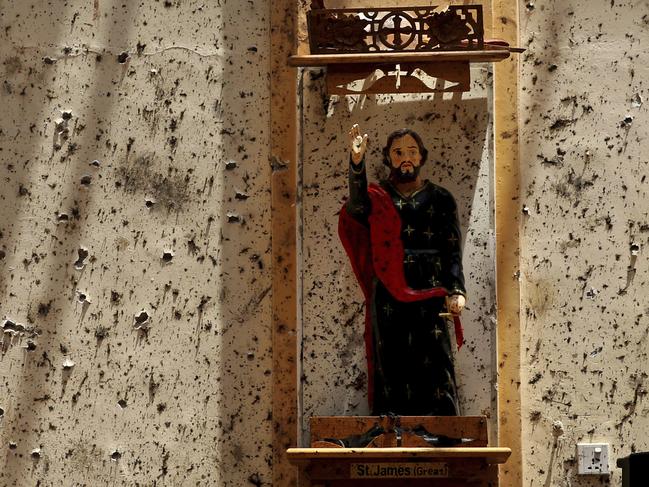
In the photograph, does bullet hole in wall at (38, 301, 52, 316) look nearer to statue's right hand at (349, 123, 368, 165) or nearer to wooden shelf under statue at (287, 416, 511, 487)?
wooden shelf under statue at (287, 416, 511, 487)

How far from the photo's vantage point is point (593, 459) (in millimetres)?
4973

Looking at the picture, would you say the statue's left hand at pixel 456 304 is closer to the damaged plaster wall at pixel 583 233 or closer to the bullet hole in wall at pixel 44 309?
the damaged plaster wall at pixel 583 233

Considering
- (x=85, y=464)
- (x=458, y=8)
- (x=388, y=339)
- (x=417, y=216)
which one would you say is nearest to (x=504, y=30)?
(x=458, y=8)

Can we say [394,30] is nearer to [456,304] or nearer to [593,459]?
[456,304]

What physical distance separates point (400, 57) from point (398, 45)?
6cm

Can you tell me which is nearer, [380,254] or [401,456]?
[401,456]

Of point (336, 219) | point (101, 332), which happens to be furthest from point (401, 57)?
point (101, 332)

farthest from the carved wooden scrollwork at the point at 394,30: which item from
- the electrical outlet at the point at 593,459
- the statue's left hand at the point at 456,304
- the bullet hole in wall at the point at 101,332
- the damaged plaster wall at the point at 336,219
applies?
the electrical outlet at the point at 593,459

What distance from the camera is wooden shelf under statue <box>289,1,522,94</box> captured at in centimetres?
485

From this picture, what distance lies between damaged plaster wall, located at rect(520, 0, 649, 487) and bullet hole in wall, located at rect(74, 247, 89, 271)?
4.38 ft

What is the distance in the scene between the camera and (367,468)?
4.75m

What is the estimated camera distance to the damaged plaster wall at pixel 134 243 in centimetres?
505

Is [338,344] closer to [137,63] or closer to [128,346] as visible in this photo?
[128,346]

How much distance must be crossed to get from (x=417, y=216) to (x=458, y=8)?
61 centimetres
